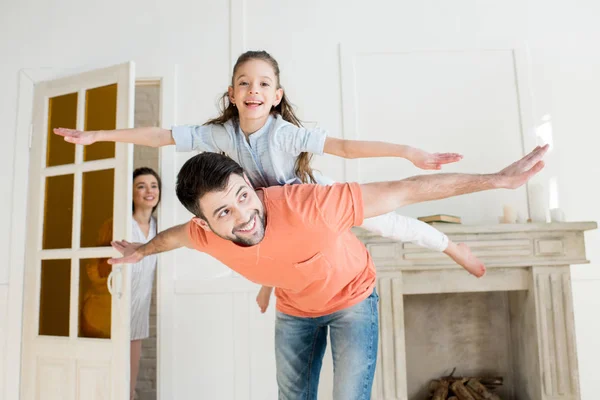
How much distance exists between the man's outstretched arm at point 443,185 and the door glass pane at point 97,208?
6.21 ft

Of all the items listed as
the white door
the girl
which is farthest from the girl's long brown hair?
the white door

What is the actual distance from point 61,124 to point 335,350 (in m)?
2.42

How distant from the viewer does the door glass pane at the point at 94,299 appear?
2859mm

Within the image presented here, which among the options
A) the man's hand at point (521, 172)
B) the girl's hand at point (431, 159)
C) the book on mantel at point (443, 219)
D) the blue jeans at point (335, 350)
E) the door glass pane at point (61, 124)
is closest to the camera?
the man's hand at point (521, 172)

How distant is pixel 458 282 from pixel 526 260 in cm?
40

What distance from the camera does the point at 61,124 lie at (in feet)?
10.7

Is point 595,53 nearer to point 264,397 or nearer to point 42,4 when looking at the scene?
point 264,397

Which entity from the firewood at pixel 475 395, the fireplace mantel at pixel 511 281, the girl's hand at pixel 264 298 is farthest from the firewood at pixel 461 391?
the girl's hand at pixel 264 298

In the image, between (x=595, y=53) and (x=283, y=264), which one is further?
(x=595, y=53)

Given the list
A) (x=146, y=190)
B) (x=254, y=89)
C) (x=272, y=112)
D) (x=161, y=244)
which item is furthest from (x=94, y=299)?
(x=254, y=89)

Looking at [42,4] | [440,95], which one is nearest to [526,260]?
[440,95]

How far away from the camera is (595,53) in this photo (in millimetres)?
3438

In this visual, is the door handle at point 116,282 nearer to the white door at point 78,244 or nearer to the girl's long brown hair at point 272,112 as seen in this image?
the white door at point 78,244

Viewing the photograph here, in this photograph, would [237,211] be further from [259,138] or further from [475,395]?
[475,395]
